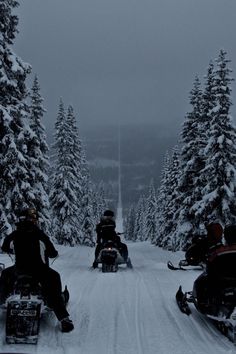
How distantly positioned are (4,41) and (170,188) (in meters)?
30.2

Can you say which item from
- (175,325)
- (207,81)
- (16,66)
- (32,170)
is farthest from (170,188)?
(175,325)

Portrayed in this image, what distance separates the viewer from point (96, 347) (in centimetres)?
607

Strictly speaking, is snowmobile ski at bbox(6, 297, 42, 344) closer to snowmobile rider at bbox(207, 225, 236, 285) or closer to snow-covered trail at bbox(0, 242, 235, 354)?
snow-covered trail at bbox(0, 242, 235, 354)

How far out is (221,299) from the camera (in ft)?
21.7

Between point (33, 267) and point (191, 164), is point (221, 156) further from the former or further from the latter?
point (33, 267)

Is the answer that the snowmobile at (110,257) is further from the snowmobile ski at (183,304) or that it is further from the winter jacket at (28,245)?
the winter jacket at (28,245)

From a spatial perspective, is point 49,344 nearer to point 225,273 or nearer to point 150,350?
point 150,350

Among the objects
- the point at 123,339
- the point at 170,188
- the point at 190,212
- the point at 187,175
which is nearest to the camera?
the point at 123,339

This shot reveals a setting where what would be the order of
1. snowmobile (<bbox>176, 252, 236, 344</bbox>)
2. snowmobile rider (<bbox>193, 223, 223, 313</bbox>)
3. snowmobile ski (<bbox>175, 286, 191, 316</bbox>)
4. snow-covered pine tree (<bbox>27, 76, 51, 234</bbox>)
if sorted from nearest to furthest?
Result: snowmobile (<bbox>176, 252, 236, 344</bbox>) → snowmobile rider (<bbox>193, 223, 223, 313</bbox>) → snowmobile ski (<bbox>175, 286, 191, 316</bbox>) → snow-covered pine tree (<bbox>27, 76, 51, 234</bbox>)

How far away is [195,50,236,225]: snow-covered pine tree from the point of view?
27906 mm

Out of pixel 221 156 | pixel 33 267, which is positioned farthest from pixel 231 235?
pixel 221 156

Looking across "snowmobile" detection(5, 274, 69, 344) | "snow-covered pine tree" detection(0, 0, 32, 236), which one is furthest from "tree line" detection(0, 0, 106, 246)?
"snowmobile" detection(5, 274, 69, 344)

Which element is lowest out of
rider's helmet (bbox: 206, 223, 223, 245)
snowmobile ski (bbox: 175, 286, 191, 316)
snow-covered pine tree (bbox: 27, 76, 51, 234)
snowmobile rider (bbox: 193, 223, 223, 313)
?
snowmobile ski (bbox: 175, 286, 191, 316)

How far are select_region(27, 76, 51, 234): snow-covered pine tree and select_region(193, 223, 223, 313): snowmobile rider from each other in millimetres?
20733
